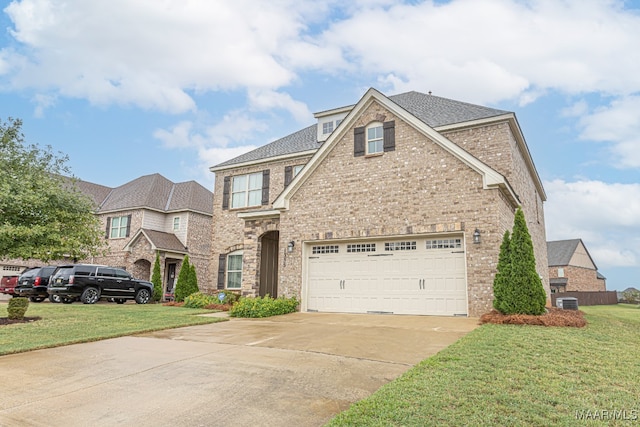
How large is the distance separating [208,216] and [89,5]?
16894 mm

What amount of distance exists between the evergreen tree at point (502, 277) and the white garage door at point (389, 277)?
113cm

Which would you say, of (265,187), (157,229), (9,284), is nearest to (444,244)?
(265,187)

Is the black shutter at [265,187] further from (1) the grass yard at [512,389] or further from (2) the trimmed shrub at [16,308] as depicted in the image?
(1) the grass yard at [512,389]

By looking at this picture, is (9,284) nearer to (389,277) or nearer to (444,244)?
(389,277)

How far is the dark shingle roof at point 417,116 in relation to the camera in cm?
1603

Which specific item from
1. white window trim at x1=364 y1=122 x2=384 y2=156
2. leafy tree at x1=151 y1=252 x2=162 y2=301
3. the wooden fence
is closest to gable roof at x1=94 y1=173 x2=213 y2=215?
leafy tree at x1=151 y1=252 x2=162 y2=301

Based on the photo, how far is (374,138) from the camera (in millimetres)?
13648

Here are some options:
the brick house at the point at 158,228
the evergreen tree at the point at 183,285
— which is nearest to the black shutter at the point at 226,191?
the evergreen tree at the point at 183,285

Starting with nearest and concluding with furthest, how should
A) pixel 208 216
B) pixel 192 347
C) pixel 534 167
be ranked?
pixel 192 347, pixel 534 167, pixel 208 216

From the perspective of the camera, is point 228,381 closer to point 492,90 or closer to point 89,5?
point 89,5

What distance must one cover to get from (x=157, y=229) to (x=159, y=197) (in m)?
2.37

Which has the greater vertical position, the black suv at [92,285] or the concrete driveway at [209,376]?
the black suv at [92,285]

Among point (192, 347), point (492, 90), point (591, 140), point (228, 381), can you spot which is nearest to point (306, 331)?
point (192, 347)

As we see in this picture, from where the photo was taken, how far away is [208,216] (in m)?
27.2
